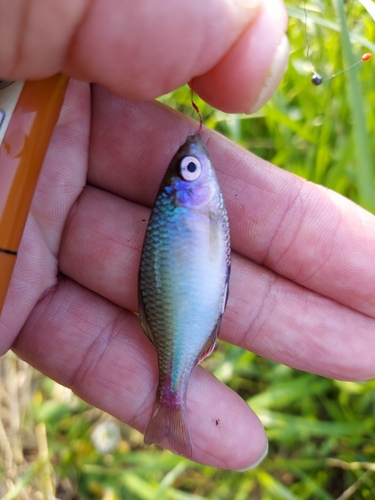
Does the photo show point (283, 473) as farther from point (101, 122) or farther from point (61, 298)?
point (101, 122)

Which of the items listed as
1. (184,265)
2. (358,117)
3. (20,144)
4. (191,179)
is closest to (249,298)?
(184,265)

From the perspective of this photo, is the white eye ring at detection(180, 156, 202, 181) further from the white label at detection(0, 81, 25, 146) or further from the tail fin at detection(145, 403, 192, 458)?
the tail fin at detection(145, 403, 192, 458)

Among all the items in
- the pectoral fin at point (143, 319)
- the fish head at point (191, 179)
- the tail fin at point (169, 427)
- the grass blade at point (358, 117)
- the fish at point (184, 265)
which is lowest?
the tail fin at point (169, 427)

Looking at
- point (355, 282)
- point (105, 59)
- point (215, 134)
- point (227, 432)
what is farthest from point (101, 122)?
point (227, 432)

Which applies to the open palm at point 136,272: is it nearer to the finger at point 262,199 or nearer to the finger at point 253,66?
the finger at point 262,199

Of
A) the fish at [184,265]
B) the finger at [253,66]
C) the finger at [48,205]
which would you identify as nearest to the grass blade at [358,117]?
the finger at [253,66]

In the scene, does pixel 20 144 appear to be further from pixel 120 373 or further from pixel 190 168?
pixel 120 373
